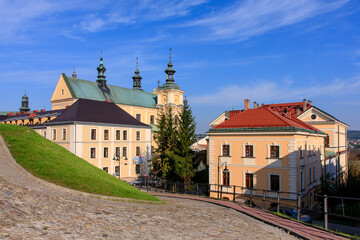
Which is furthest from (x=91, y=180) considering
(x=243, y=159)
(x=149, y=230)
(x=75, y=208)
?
(x=243, y=159)

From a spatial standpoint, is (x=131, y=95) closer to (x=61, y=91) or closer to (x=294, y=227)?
(x=61, y=91)

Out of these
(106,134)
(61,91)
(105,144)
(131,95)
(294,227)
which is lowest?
(294,227)

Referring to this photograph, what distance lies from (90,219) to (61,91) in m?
49.8

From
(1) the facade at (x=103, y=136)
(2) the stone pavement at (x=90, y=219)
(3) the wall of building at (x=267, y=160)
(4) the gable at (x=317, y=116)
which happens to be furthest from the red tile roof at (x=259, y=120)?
(4) the gable at (x=317, y=116)

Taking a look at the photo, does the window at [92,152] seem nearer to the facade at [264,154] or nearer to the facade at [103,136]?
the facade at [103,136]

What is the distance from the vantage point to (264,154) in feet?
84.8

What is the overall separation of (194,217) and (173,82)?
182 ft

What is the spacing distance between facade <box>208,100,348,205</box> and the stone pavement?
477 inches

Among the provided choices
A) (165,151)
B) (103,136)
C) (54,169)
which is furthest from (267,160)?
(103,136)

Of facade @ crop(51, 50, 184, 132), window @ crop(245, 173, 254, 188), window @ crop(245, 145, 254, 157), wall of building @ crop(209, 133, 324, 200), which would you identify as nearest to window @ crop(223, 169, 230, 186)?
wall of building @ crop(209, 133, 324, 200)

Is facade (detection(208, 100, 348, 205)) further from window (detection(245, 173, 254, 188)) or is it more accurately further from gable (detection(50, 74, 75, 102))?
gable (detection(50, 74, 75, 102))

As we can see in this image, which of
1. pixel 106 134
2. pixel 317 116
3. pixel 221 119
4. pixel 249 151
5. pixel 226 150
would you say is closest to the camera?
pixel 249 151

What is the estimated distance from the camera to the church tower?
6488cm

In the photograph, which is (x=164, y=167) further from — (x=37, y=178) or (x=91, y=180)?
(x=37, y=178)
